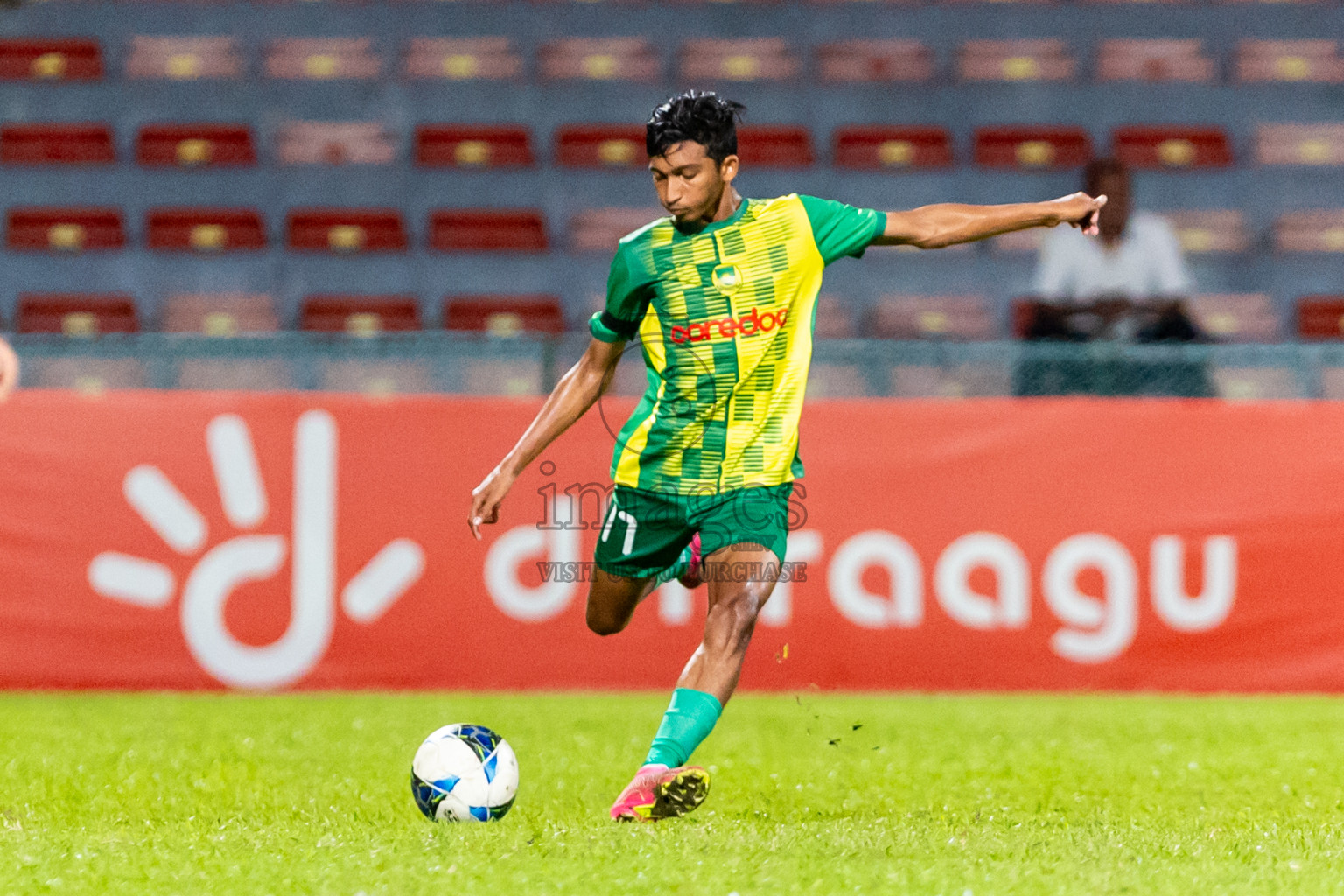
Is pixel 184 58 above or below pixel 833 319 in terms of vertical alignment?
above

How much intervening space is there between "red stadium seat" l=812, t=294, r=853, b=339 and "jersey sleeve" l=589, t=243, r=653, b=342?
6963mm

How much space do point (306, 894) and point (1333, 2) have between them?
12.7 m

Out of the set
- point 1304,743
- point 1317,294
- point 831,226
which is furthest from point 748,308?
point 1317,294

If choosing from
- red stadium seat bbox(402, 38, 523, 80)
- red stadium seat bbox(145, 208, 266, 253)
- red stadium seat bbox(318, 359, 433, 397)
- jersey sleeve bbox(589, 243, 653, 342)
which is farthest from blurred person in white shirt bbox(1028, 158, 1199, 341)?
red stadium seat bbox(145, 208, 266, 253)

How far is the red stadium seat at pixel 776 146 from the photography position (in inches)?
484

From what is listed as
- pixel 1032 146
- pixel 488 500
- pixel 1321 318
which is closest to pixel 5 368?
pixel 488 500

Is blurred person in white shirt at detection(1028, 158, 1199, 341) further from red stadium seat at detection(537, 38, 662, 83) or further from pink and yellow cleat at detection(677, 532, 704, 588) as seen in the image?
red stadium seat at detection(537, 38, 662, 83)

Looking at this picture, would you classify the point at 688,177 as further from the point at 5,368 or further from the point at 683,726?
the point at 5,368

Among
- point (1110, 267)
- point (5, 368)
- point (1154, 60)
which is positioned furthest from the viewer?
point (1154, 60)

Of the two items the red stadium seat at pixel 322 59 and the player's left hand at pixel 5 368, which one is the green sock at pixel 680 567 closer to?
the player's left hand at pixel 5 368

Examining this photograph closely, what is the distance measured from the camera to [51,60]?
13047 mm

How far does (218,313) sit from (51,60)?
3.25 metres

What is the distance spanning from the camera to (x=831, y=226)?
425 cm

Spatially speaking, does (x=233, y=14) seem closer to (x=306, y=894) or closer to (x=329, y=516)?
Result: (x=329, y=516)
